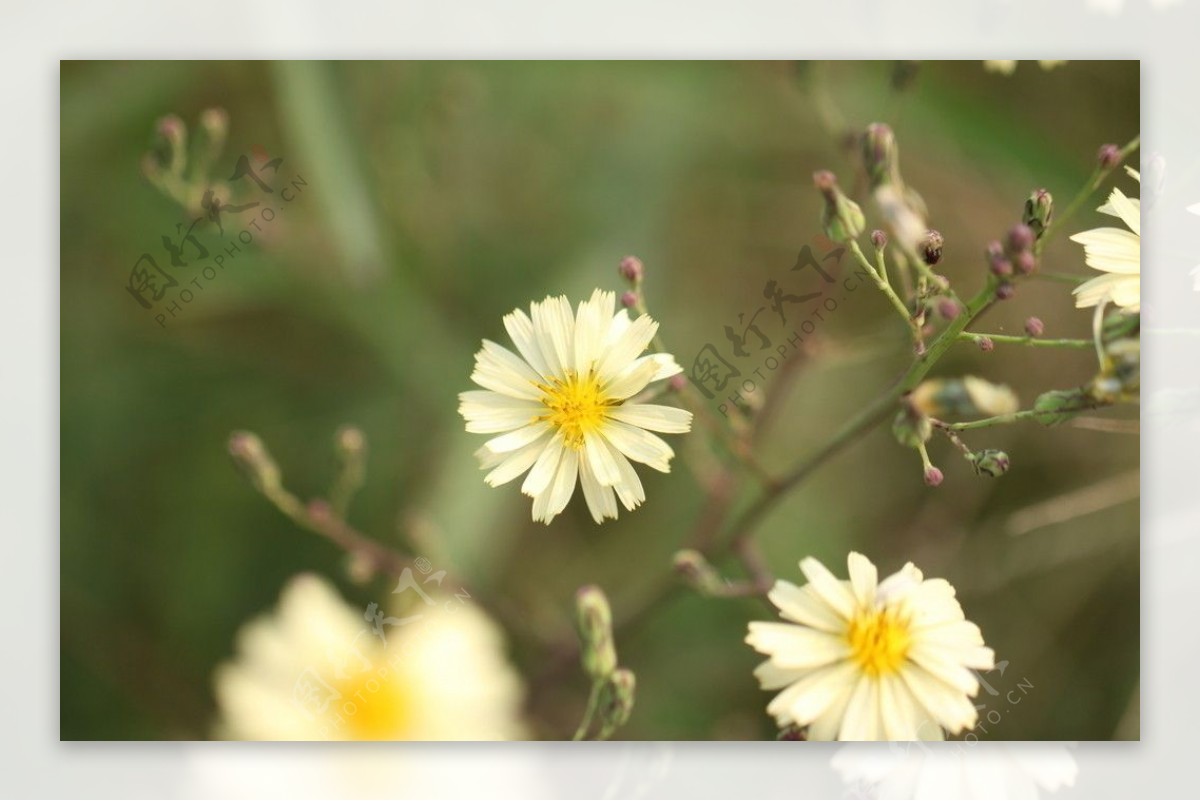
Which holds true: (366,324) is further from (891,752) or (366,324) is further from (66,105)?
(891,752)

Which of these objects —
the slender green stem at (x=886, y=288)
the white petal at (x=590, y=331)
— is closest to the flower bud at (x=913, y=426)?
the slender green stem at (x=886, y=288)

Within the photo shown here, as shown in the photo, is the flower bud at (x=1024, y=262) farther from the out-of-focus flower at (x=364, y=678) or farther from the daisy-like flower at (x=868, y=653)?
the out-of-focus flower at (x=364, y=678)

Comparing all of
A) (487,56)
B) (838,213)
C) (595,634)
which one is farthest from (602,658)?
(487,56)

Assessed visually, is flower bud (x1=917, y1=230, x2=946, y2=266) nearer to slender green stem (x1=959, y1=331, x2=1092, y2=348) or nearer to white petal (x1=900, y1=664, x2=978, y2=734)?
slender green stem (x1=959, y1=331, x2=1092, y2=348)

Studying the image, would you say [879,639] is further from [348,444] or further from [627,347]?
[348,444]

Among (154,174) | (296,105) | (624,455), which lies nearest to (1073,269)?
(624,455)
